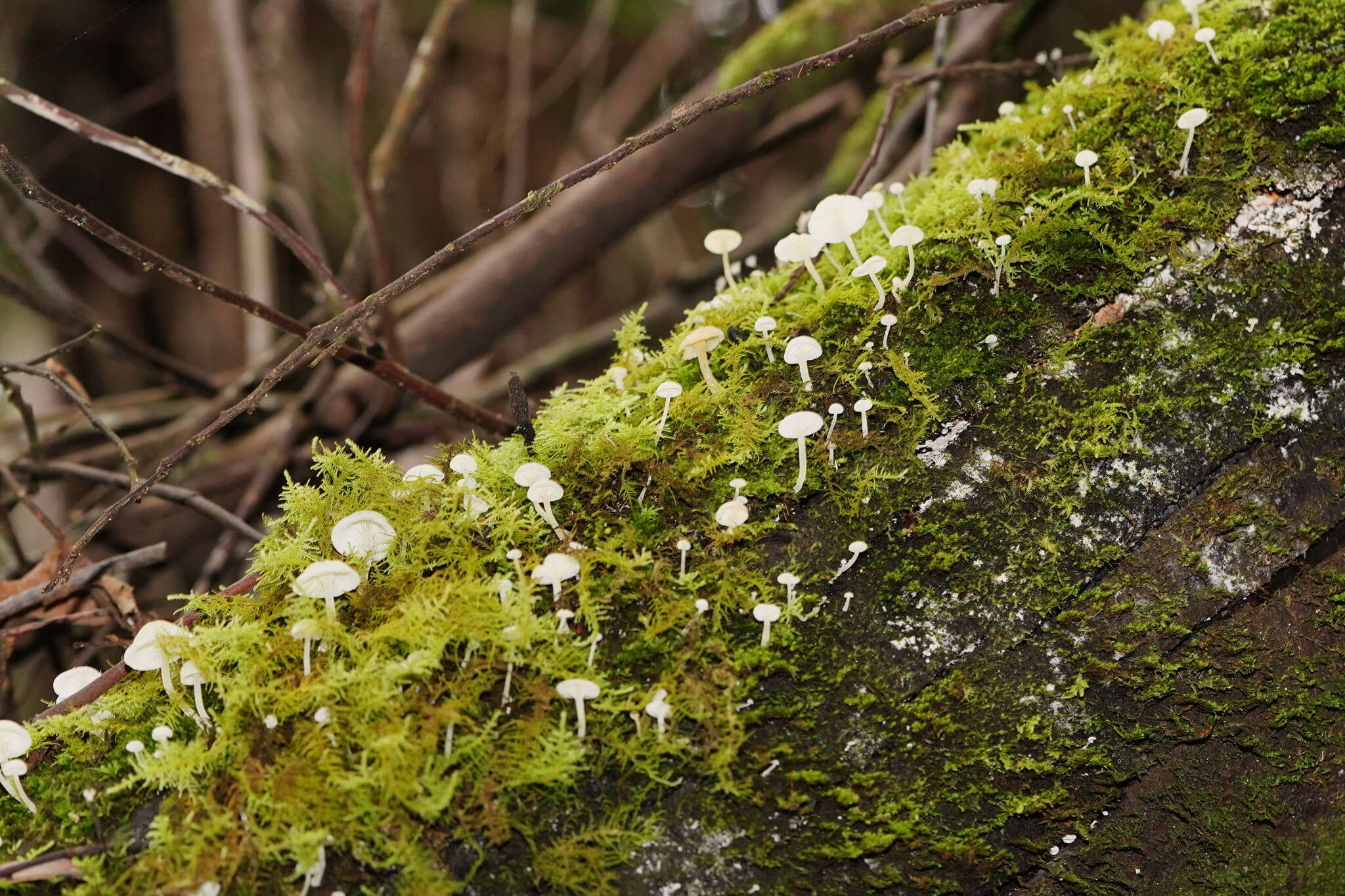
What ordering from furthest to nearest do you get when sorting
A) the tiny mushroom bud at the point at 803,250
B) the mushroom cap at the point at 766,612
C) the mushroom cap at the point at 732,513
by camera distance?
the tiny mushroom bud at the point at 803,250 → the mushroom cap at the point at 732,513 → the mushroom cap at the point at 766,612

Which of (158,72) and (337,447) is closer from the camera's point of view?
(337,447)

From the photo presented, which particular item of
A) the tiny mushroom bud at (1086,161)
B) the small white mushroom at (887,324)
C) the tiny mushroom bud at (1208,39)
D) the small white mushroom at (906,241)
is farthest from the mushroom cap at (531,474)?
the tiny mushroom bud at (1208,39)

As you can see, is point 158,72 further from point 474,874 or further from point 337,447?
point 474,874

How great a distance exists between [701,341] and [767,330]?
151mm

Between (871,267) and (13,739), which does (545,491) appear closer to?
(871,267)

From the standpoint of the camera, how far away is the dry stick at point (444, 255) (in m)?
1.63

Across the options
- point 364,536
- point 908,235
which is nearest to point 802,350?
point 908,235

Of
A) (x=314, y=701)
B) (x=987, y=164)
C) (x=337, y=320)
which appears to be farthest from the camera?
(x=987, y=164)

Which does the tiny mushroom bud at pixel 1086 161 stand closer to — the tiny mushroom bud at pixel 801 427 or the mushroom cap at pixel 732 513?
the tiny mushroom bud at pixel 801 427

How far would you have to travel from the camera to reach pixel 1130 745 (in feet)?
4.95

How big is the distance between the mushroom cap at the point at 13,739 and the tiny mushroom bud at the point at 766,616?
1255 millimetres

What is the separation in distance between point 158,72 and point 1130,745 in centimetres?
830

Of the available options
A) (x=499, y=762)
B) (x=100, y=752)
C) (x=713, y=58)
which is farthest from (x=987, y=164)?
(x=713, y=58)

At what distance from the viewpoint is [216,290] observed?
2.13 meters
